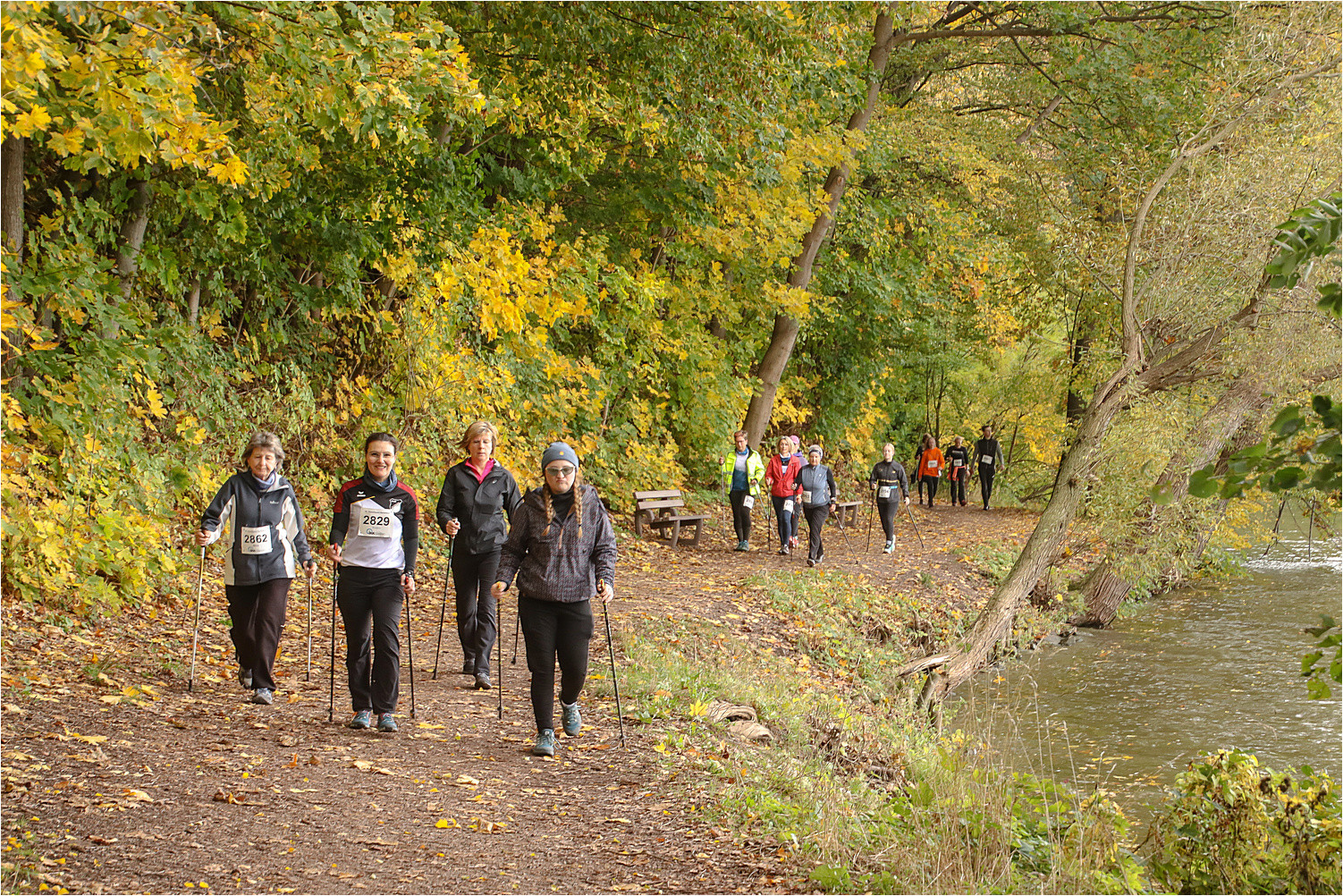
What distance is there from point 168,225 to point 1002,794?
33.2 ft

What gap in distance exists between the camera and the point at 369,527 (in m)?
6.92

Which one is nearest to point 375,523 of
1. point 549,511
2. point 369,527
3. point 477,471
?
point 369,527

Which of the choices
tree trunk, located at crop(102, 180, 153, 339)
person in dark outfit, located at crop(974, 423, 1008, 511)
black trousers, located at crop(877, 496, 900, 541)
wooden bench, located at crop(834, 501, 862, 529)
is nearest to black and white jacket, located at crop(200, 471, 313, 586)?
tree trunk, located at crop(102, 180, 153, 339)

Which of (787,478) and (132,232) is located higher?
(132,232)

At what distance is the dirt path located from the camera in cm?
489

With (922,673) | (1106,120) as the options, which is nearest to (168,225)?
(922,673)

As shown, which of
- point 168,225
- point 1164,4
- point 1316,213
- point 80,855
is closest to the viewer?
point 1316,213

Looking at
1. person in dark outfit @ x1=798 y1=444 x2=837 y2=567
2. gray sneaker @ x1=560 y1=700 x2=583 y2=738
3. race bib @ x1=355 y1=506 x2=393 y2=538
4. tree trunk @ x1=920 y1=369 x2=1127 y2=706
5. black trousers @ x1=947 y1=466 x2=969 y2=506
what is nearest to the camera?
race bib @ x1=355 y1=506 x2=393 y2=538

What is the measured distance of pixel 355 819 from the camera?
18.3 ft

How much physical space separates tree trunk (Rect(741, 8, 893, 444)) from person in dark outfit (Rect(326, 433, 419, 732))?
1413 cm

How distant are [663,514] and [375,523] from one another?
11279 millimetres

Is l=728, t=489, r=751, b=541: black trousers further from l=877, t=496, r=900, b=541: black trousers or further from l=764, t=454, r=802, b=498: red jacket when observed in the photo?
l=877, t=496, r=900, b=541: black trousers

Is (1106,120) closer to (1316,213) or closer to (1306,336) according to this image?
(1306,336)

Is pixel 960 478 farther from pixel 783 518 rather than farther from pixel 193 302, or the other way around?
pixel 193 302
